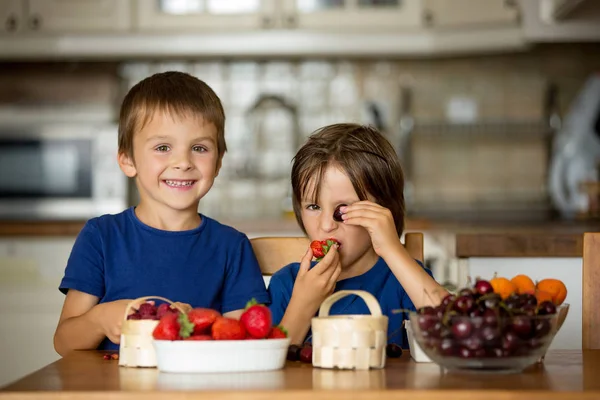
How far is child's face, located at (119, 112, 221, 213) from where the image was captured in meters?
1.66

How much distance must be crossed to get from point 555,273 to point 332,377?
1315 mm

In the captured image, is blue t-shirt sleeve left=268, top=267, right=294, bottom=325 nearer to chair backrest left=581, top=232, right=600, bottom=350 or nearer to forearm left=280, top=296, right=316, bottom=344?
forearm left=280, top=296, right=316, bottom=344

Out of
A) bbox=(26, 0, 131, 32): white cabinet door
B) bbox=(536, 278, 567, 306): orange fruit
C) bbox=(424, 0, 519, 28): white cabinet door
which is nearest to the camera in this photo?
bbox=(536, 278, 567, 306): orange fruit

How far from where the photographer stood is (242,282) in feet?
5.58

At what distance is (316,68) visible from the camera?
178 inches

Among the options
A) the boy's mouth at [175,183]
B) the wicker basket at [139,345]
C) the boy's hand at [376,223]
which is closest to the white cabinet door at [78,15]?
the boy's mouth at [175,183]

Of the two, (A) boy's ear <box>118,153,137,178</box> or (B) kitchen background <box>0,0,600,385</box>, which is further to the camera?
(B) kitchen background <box>0,0,600,385</box>

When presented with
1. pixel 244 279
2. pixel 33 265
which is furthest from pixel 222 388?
pixel 33 265

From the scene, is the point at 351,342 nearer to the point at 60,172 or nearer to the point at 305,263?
the point at 305,263

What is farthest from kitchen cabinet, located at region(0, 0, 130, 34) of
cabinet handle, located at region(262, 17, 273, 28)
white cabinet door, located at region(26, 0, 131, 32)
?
cabinet handle, located at region(262, 17, 273, 28)

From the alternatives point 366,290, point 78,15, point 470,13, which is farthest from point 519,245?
point 78,15

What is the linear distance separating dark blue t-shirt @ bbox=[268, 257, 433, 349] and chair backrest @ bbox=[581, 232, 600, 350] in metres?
0.29

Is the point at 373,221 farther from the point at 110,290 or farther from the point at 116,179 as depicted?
the point at 116,179

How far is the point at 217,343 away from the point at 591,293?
2.31 ft
